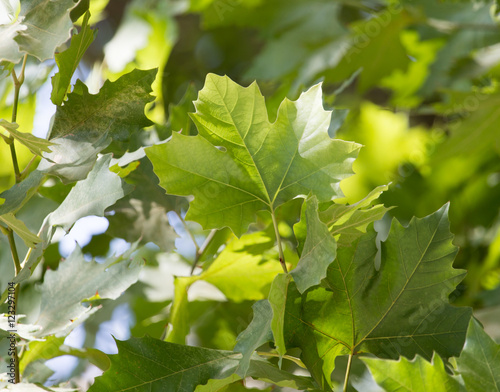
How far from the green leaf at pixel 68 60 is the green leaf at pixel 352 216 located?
0.15 m

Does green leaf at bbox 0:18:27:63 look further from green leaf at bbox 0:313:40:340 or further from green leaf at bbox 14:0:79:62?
green leaf at bbox 0:313:40:340

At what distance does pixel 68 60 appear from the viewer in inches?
10.1

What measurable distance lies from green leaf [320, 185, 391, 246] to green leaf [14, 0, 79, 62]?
0.15 metres

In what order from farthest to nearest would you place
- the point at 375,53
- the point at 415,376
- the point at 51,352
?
the point at 375,53, the point at 51,352, the point at 415,376

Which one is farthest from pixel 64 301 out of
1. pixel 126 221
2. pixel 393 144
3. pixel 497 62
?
pixel 497 62

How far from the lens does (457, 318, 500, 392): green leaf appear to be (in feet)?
0.69

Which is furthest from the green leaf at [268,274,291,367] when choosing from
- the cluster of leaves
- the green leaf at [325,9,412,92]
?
the green leaf at [325,9,412,92]

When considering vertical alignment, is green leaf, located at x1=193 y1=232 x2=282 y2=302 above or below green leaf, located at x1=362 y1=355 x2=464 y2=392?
below

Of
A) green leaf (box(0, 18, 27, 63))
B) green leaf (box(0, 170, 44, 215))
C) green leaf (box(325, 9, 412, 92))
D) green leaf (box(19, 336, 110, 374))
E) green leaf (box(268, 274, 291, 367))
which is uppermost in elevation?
green leaf (box(0, 18, 27, 63))

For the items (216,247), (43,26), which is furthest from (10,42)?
Result: (216,247)

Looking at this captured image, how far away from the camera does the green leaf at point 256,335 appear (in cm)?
21

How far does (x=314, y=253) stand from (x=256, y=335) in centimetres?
5

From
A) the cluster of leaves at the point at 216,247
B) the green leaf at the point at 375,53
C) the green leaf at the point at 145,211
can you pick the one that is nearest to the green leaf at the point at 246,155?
the cluster of leaves at the point at 216,247

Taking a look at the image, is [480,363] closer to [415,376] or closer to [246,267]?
[415,376]
